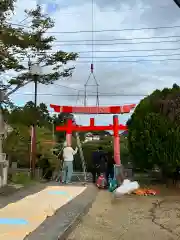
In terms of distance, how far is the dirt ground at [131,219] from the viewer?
8375 mm

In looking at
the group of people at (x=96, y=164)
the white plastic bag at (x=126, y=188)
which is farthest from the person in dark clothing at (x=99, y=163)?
the white plastic bag at (x=126, y=188)

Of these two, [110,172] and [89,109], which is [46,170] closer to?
[89,109]

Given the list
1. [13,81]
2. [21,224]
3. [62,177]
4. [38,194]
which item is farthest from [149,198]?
[13,81]

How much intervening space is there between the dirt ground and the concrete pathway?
2.64ft

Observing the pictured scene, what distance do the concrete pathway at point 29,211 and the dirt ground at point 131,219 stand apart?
31.6 inches

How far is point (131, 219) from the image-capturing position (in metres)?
10.3

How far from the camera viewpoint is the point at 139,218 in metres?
10.4

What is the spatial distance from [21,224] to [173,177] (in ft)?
35.2

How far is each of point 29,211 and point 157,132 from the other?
26.1ft

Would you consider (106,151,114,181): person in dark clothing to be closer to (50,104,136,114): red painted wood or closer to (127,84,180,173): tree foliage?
(127,84,180,173): tree foliage

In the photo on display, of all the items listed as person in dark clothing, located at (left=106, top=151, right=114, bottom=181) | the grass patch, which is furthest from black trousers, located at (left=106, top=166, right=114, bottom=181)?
the grass patch

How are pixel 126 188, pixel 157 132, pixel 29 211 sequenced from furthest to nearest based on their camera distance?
pixel 157 132
pixel 126 188
pixel 29 211

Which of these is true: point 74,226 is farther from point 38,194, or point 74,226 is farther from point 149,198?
point 149,198

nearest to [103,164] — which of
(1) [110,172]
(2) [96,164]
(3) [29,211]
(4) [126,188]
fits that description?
(2) [96,164]
